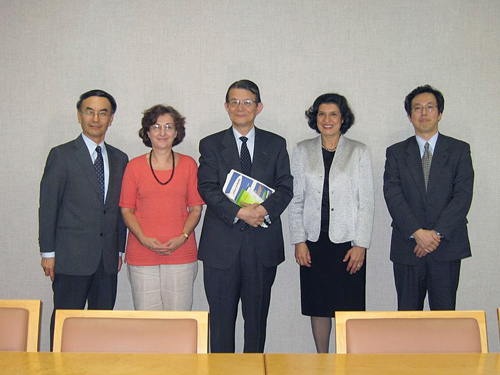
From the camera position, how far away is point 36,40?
395 centimetres

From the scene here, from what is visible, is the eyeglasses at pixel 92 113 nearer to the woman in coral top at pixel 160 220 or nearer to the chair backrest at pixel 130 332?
the woman in coral top at pixel 160 220

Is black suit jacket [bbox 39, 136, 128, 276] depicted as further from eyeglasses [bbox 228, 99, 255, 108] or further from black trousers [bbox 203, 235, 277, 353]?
eyeglasses [bbox 228, 99, 255, 108]

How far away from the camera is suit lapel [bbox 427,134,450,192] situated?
3.34m

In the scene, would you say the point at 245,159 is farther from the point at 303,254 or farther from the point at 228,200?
the point at 303,254

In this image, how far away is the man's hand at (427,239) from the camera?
3.22 metres

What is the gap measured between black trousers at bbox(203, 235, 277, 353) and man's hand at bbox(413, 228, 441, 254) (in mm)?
964

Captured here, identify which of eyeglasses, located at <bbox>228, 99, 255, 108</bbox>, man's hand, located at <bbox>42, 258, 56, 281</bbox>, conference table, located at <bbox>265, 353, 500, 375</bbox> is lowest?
conference table, located at <bbox>265, 353, 500, 375</bbox>

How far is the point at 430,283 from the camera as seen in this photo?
132 inches

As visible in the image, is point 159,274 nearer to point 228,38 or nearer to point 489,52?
point 228,38

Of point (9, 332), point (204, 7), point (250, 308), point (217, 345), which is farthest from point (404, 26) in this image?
point (9, 332)

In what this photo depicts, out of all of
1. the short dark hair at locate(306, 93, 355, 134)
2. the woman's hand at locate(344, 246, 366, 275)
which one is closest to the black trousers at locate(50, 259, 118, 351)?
the woman's hand at locate(344, 246, 366, 275)

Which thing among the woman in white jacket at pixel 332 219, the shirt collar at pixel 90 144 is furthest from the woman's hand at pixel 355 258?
the shirt collar at pixel 90 144

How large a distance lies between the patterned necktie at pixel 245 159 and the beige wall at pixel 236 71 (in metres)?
0.78

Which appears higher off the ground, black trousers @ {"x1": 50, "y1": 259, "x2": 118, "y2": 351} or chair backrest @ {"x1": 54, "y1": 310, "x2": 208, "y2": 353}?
chair backrest @ {"x1": 54, "y1": 310, "x2": 208, "y2": 353}
